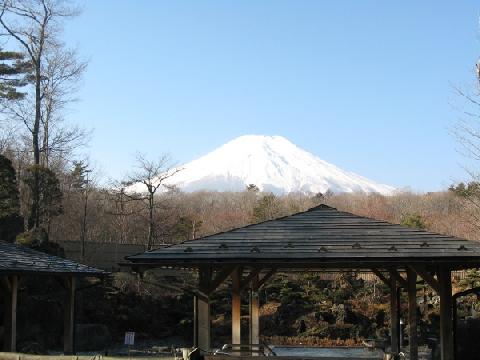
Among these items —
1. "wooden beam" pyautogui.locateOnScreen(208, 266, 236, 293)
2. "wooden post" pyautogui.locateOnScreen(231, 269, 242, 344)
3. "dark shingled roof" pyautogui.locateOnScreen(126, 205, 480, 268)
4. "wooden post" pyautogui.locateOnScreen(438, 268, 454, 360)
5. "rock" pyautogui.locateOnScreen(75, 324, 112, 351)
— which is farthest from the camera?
"rock" pyautogui.locateOnScreen(75, 324, 112, 351)

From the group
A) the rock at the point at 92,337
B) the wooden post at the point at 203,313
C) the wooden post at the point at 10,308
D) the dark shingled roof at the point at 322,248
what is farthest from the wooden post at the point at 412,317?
the rock at the point at 92,337

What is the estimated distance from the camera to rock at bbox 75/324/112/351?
77.2ft

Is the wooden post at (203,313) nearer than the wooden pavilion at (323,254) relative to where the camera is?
No

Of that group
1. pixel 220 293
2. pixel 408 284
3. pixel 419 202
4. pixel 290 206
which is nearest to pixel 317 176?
pixel 419 202

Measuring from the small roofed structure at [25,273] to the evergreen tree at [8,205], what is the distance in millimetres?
10553

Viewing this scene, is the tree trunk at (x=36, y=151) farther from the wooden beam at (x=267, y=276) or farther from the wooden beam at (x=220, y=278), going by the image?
the wooden beam at (x=220, y=278)

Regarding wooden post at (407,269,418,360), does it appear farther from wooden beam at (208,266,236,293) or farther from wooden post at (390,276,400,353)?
wooden beam at (208,266,236,293)

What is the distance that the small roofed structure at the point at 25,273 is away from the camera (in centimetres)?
1356

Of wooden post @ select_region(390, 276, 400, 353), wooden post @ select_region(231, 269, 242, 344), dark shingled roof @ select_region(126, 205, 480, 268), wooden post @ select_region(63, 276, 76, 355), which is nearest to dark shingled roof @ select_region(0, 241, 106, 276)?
wooden post @ select_region(63, 276, 76, 355)

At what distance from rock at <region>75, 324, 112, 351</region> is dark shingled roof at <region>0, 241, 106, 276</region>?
8.31 meters

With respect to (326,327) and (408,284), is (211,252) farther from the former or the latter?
(326,327)

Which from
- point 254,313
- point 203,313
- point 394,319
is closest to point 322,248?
point 203,313

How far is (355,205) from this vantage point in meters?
55.0

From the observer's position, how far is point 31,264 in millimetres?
14109
